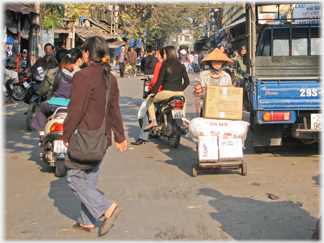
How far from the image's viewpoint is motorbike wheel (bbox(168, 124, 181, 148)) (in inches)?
298

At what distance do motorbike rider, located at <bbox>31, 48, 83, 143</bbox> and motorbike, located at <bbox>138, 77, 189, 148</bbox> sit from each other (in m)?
2.12

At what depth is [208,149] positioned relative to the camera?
5.72 meters

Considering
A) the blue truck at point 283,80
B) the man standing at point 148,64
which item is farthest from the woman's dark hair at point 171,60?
the man standing at point 148,64

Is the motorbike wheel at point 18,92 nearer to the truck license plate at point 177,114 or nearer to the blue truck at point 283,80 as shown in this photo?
the truck license plate at point 177,114

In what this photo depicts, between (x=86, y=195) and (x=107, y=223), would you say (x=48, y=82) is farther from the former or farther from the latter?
(x=107, y=223)

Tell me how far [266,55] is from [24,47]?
15224mm

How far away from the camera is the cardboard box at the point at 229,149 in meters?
5.73

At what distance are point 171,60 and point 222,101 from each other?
193 cm

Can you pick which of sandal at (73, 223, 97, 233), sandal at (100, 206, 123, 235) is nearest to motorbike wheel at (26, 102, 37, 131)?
sandal at (73, 223, 97, 233)

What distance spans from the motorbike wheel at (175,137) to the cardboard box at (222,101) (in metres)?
1.74

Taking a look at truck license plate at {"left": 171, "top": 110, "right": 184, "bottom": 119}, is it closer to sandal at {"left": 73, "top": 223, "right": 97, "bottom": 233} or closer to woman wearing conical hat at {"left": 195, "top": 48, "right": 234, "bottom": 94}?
woman wearing conical hat at {"left": 195, "top": 48, "right": 234, "bottom": 94}

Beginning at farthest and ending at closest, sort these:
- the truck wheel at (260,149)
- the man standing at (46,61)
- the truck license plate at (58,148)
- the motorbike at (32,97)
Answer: the man standing at (46,61) < the motorbike at (32,97) < the truck wheel at (260,149) < the truck license plate at (58,148)

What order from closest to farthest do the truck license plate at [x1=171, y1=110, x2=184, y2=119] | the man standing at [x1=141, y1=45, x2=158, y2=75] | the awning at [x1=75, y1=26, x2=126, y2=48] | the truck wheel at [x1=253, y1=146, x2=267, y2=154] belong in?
the truck license plate at [x1=171, y1=110, x2=184, y2=119], the truck wheel at [x1=253, y1=146, x2=267, y2=154], the man standing at [x1=141, y1=45, x2=158, y2=75], the awning at [x1=75, y1=26, x2=126, y2=48]

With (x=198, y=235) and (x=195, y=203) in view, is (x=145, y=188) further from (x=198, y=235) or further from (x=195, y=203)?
(x=198, y=235)
